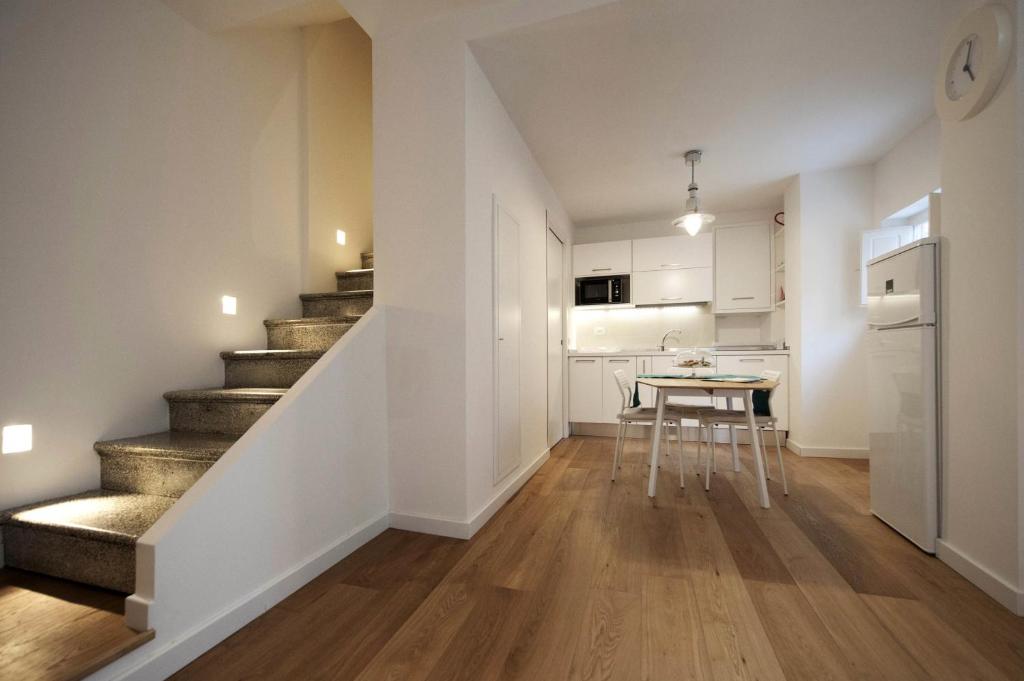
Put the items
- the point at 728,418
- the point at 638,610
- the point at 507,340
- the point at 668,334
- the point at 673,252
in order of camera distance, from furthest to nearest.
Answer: the point at 668,334 < the point at 673,252 < the point at 728,418 < the point at 507,340 < the point at 638,610

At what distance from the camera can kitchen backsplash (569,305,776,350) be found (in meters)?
5.09

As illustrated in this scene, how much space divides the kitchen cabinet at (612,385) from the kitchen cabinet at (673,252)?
1.17 meters

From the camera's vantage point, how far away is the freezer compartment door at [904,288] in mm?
Answer: 2014

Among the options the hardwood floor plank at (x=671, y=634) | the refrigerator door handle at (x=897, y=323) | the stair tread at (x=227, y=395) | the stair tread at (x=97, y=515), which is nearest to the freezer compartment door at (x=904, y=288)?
the refrigerator door handle at (x=897, y=323)

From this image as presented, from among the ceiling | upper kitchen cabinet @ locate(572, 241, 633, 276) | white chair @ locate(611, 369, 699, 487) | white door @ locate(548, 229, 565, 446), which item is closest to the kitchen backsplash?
upper kitchen cabinet @ locate(572, 241, 633, 276)

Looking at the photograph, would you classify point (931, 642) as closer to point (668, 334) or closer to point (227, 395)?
point (227, 395)

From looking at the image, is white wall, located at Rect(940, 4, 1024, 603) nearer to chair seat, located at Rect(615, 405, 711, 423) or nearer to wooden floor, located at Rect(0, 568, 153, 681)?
chair seat, located at Rect(615, 405, 711, 423)

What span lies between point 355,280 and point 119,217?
1.51 metres

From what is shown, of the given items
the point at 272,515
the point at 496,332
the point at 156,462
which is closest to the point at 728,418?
the point at 496,332

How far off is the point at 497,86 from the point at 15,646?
10.2 feet

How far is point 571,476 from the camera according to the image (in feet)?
10.9

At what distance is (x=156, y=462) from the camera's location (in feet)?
5.98

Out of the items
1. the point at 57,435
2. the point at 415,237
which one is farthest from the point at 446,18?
the point at 57,435

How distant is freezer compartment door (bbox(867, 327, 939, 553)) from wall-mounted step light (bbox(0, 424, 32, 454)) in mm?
3922
